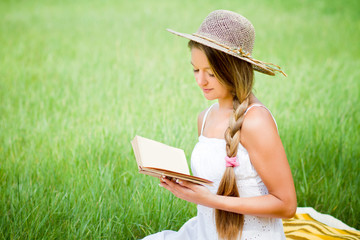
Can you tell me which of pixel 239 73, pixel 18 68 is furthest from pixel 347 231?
pixel 18 68

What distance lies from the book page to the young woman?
76mm

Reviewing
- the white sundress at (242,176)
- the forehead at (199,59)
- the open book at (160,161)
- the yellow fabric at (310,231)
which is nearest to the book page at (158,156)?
the open book at (160,161)

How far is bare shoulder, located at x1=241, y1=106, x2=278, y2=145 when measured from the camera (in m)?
1.78

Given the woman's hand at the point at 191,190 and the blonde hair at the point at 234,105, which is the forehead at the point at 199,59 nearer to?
the blonde hair at the point at 234,105

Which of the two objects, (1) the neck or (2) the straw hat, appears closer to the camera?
(2) the straw hat

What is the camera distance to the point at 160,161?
5.74 ft

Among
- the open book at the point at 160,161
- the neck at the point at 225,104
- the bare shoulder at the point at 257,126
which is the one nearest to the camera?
the open book at the point at 160,161

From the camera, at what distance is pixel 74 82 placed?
5996 mm

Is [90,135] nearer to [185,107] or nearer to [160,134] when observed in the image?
[160,134]

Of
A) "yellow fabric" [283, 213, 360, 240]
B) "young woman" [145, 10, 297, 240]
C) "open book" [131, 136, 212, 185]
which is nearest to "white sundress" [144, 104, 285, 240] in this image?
"young woman" [145, 10, 297, 240]

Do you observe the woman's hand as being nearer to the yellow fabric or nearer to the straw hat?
the straw hat

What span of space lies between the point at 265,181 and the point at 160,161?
474 mm

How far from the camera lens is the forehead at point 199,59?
1.91 meters

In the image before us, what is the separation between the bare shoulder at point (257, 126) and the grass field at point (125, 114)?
1.18m
